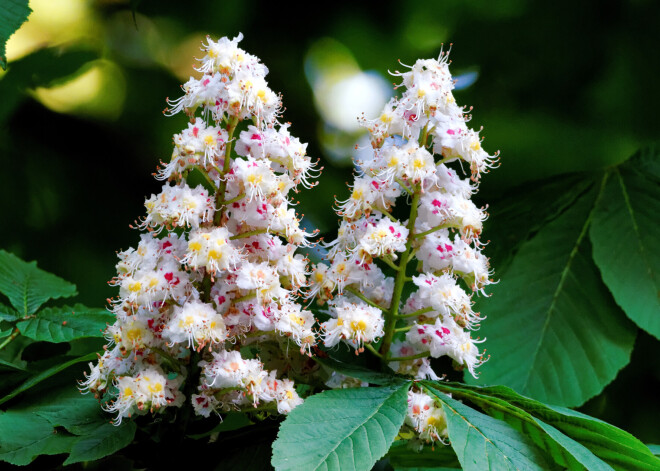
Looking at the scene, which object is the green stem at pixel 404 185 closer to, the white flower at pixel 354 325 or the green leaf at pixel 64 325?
the white flower at pixel 354 325

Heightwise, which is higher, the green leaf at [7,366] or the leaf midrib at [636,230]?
the leaf midrib at [636,230]

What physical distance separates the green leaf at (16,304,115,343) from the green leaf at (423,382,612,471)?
52 centimetres

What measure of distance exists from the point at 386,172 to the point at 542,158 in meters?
1.27

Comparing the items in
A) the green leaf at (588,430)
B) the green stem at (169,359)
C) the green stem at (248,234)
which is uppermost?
the green stem at (248,234)

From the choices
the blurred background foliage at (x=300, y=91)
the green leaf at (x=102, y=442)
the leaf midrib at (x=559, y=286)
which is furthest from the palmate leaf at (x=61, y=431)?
the blurred background foliage at (x=300, y=91)

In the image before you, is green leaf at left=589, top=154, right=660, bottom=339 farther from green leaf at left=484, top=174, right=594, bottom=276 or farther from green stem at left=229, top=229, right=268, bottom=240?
green stem at left=229, top=229, right=268, bottom=240

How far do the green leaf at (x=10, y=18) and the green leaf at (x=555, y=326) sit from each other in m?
0.88

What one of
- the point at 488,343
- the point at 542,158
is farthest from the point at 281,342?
the point at 542,158

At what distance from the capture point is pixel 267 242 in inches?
30.6

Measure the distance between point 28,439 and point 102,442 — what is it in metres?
0.11

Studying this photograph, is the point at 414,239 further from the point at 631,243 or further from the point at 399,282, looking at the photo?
the point at 631,243

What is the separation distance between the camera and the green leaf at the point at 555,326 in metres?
1.17

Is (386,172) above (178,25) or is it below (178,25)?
below

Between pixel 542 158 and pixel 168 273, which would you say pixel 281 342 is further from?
pixel 542 158
